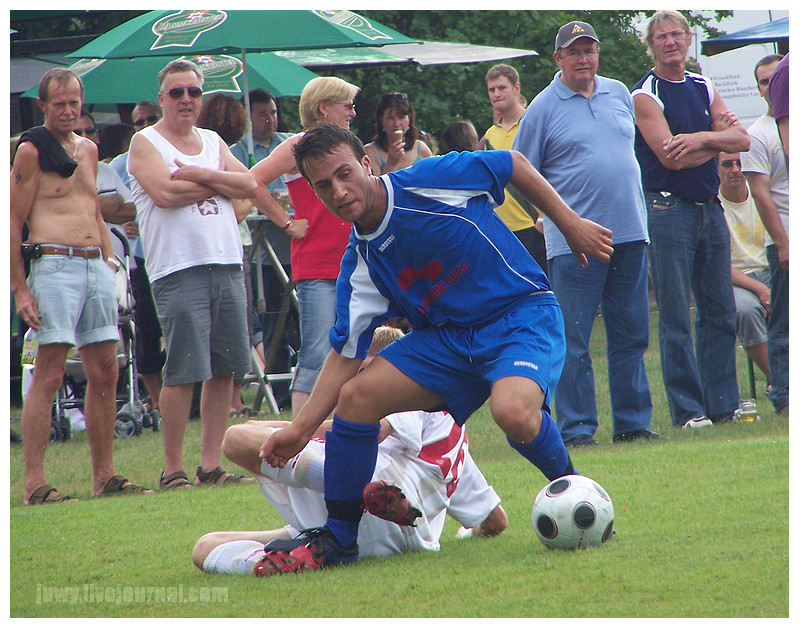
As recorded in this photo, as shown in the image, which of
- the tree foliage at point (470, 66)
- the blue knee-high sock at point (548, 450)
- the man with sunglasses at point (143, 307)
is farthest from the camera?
the tree foliage at point (470, 66)

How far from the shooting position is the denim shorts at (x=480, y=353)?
4.30 metres

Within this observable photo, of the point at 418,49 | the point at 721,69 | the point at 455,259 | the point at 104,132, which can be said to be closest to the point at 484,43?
the point at 418,49


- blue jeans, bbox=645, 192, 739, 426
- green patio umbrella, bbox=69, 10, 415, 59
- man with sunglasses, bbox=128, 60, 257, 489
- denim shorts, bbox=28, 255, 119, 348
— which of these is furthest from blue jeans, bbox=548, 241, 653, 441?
denim shorts, bbox=28, 255, 119, 348

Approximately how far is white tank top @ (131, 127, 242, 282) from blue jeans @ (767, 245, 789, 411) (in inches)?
145

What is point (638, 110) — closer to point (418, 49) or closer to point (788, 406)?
point (788, 406)

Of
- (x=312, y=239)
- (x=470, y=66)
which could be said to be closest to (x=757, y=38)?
(x=312, y=239)

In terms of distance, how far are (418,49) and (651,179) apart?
27.0 feet

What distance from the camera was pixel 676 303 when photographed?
284 inches

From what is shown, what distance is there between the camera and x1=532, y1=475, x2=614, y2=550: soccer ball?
420 centimetres

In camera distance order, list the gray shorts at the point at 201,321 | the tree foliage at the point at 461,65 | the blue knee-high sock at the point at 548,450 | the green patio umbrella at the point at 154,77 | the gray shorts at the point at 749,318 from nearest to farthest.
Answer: the blue knee-high sock at the point at 548,450 < the gray shorts at the point at 201,321 < the gray shorts at the point at 749,318 < the green patio umbrella at the point at 154,77 < the tree foliage at the point at 461,65

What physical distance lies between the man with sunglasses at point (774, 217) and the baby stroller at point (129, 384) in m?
4.71

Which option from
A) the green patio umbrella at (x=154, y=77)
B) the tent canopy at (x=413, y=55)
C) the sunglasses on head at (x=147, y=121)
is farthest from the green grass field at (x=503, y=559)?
the tent canopy at (x=413, y=55)

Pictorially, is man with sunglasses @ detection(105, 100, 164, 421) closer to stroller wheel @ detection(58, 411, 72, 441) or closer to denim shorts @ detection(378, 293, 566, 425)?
stroller wheel @ detection(58, 411, 72, 441)

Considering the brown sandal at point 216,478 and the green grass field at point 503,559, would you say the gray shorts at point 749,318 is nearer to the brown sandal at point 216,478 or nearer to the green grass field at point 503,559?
the green grass field at point 503,559
